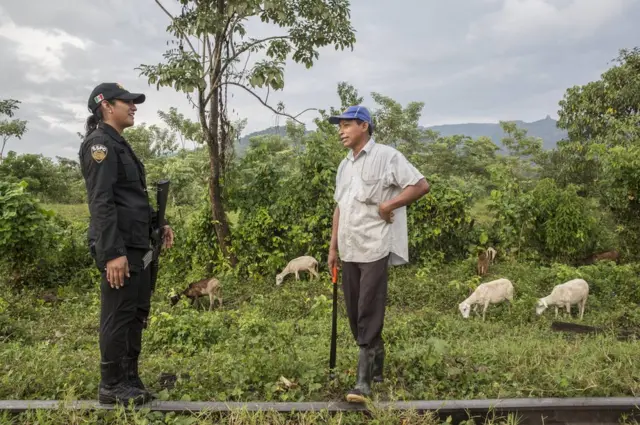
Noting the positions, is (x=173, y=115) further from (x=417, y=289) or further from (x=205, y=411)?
(x=205, y=411)

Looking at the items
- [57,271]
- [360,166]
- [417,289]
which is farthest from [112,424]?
[57,271]

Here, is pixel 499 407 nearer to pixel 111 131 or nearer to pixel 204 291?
pixel 111 131

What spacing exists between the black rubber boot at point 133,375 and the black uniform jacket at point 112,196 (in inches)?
32.0

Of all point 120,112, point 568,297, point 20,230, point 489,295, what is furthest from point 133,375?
point 568,297

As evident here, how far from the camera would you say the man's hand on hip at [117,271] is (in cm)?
335

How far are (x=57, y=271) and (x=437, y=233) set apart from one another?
7.52 metres

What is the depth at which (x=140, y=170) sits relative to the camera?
3.81m

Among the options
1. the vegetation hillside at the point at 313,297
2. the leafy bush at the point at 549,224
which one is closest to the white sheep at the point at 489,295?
the vegetation hillside at the point at 313,297

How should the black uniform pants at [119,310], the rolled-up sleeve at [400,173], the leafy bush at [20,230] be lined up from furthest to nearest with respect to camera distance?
the leafy bush at [20,230]
the rolled-up sleeve at [400,173]
the black uniform pants at [119,310]

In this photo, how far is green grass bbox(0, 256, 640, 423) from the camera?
3.95 meters

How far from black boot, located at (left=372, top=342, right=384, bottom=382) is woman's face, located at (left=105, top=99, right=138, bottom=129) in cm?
258

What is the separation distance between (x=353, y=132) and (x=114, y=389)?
2.57 meters

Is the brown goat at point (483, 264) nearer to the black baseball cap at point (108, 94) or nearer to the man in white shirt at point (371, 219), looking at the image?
the man in white shirt at point (371, 219)

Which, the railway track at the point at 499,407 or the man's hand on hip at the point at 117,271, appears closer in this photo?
the man's hand on hip at the point at 117,271
